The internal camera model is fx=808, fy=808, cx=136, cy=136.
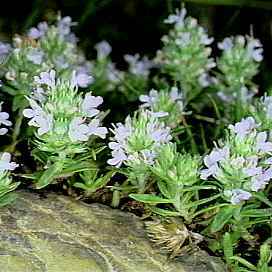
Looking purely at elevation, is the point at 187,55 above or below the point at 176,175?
above

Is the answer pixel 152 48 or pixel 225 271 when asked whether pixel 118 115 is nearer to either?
pixel 225 271

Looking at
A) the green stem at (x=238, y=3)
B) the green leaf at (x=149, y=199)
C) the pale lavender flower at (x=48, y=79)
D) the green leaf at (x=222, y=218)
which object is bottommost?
the green leaf at (x=222, y=218)

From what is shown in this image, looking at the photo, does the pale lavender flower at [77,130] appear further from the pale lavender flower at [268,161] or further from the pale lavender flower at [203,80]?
the pale lavender flower at [203,80]

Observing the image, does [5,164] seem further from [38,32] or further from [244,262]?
[38,32]

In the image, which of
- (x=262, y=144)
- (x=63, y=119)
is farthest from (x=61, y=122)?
(x=262, y=144)

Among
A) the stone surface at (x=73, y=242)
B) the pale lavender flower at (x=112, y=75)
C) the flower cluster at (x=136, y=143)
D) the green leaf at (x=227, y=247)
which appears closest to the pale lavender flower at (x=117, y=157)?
the flower cluster at (x=136, y=143)

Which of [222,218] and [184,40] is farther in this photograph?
[184,40]

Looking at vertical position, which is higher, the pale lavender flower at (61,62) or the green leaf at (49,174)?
the pale lavender flower at (61,62)

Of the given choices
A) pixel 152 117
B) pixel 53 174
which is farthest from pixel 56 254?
pixel 152 117
